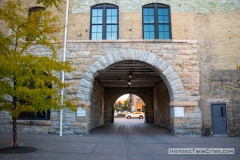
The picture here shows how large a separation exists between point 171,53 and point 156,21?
212cm

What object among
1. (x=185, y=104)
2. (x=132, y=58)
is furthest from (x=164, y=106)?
(x=132, y=58)

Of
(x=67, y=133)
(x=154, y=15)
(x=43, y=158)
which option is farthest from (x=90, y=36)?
(x=43, y=158)

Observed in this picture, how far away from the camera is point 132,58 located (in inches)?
431

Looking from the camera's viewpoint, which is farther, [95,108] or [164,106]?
[164,106]

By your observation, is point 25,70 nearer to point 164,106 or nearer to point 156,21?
point 156,21

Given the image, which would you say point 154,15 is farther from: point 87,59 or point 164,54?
point 87,59

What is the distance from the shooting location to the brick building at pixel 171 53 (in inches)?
418

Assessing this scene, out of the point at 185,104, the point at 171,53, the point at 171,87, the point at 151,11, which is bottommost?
the point at 185,104

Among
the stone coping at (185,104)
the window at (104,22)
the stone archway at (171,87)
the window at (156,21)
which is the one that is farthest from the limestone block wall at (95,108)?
the window at (156,21)

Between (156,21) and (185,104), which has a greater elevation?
(156,21)

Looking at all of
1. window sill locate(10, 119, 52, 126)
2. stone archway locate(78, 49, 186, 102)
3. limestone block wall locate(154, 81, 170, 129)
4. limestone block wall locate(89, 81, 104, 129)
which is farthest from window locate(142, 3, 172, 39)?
window sill locate(10, 119, 52, 126)

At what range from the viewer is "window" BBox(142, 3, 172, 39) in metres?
11.4

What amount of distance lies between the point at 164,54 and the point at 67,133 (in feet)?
22.4

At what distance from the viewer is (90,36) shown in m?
11.4
